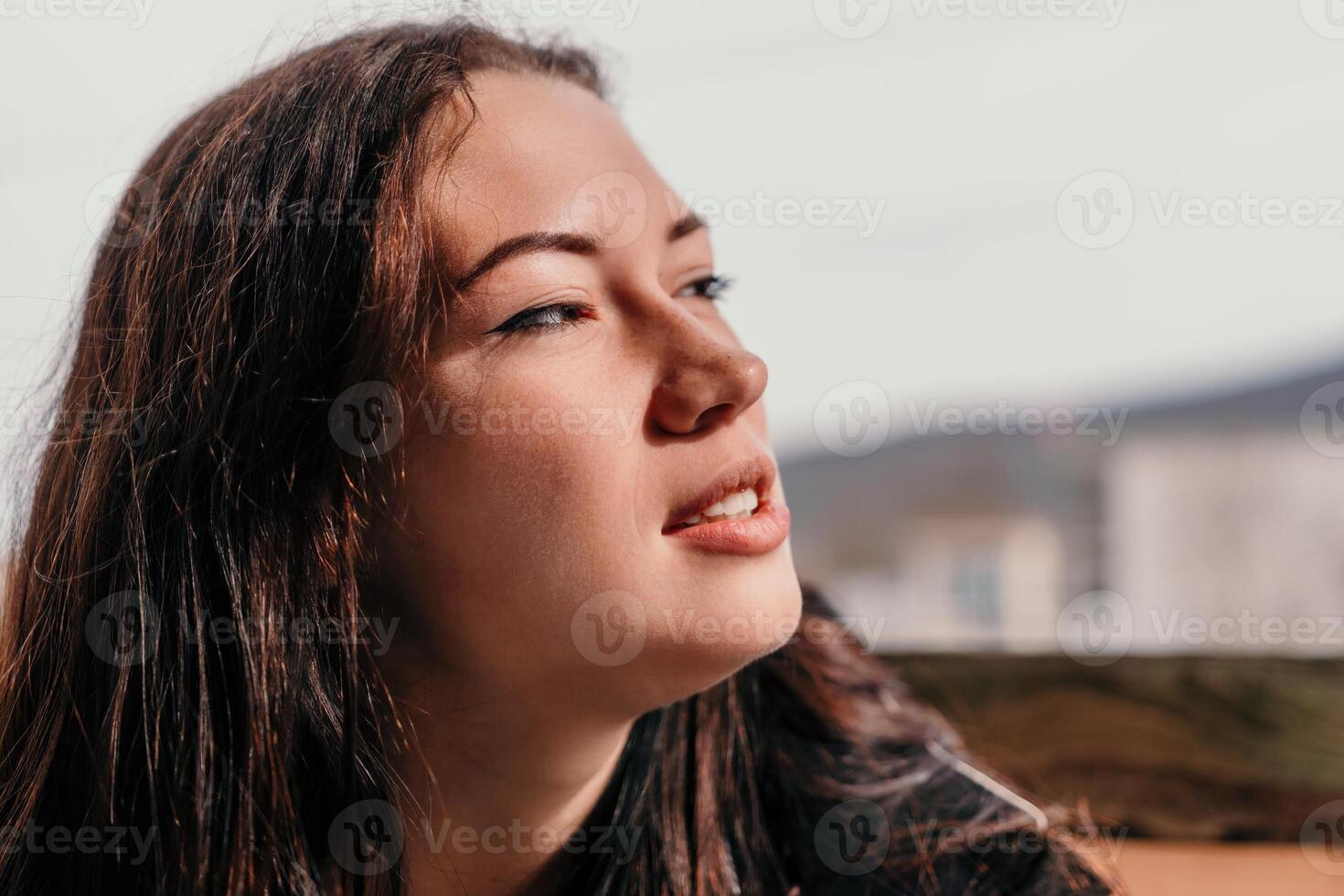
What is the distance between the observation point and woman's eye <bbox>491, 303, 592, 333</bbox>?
1.12 metres

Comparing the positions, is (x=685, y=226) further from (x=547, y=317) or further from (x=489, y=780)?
(x=489, y=780)

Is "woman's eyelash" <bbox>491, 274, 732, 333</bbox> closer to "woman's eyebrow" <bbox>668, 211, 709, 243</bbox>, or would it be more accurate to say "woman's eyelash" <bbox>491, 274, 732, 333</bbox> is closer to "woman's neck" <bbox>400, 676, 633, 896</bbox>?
"woman's eyebrow" <bbox>668, 211, 709, 243</bbox>

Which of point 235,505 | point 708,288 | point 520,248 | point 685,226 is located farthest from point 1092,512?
point 235,505

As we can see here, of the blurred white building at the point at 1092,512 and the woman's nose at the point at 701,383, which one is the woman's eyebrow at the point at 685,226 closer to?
the woman's nose at the point at 701,383

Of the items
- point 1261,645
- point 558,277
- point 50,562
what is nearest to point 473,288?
point 558,277

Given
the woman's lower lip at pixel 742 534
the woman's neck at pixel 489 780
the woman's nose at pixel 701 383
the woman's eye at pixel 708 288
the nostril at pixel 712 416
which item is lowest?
the woman's neck at pixel 489 780

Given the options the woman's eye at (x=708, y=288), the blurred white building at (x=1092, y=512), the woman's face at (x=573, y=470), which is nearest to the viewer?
the woman's face at (x=573, y=470)

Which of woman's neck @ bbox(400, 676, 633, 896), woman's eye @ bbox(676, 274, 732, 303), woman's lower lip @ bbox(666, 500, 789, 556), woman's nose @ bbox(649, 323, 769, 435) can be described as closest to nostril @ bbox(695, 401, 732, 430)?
woman's nose @ bbox(649, 323, 769, 435)

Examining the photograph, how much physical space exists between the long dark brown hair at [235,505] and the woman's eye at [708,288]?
0.34 m

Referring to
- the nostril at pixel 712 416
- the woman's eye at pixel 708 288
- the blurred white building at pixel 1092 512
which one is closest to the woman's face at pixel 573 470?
the nostril at pixel 712 416

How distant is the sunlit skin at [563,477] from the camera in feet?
3.55

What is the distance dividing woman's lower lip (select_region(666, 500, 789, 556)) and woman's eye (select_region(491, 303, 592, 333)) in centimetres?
27

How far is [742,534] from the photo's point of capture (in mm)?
1117

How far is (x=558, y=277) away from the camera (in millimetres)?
1124
